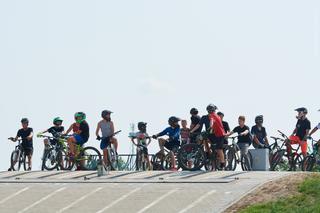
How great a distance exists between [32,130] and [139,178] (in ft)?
15.7

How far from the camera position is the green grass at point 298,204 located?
24797mm

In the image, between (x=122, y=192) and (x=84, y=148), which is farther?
(x=84, y=148)

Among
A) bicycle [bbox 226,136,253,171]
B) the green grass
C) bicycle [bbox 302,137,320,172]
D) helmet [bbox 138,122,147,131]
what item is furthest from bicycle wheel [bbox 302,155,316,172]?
the green grass

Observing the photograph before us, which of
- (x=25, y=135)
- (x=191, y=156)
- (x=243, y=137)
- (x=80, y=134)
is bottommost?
(x=191, y=156)

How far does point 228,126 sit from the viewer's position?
31.9 m

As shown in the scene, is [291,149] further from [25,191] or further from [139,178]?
[25,191]

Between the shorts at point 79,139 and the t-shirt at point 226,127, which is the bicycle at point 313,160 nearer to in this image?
the t-shirt at point 226,127

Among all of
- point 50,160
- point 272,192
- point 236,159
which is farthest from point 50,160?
point 272,192

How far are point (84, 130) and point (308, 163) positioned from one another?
6158 mm

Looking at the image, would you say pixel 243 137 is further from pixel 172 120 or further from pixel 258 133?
pixel 172 120

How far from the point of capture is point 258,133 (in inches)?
1275

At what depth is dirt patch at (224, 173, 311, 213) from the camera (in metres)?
25.9

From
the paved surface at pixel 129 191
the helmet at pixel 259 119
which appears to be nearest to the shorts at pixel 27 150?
the paved surface at pixel 129 191

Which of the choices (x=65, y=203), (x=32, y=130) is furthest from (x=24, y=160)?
(x=65, y=203)
